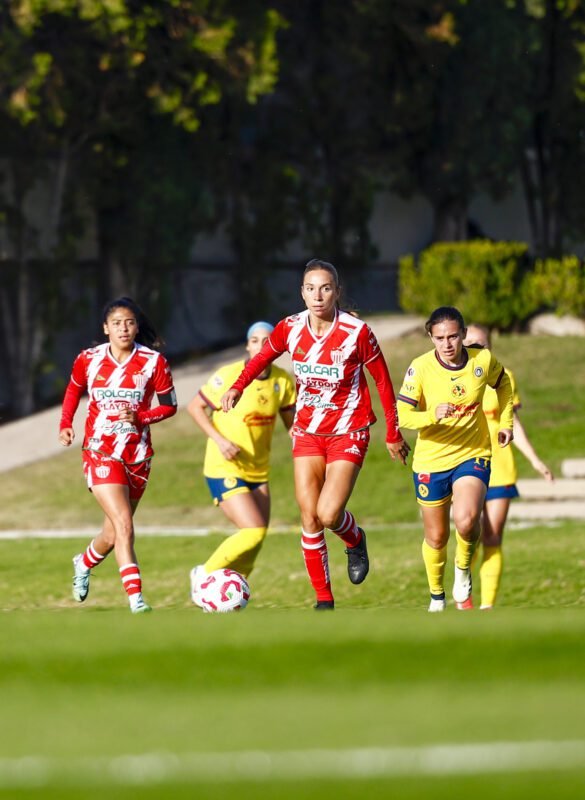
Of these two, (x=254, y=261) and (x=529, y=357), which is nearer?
(x=529, y=357)

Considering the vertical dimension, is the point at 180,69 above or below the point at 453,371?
above

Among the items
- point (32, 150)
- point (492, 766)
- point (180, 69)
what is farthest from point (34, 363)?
point (492, 766)

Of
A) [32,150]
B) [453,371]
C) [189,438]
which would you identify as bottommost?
[189,438]

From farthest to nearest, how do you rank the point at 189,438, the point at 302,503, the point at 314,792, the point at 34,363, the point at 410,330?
1. the point at 410,330
2. the point at 34,363
3. the point at 189,438
4. the point at 302,503
5. the point at 314,792

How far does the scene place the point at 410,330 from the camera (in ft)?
100

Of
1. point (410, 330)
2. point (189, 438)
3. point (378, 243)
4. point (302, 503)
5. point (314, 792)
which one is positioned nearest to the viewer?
point (314, 792)

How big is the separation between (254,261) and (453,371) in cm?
2075

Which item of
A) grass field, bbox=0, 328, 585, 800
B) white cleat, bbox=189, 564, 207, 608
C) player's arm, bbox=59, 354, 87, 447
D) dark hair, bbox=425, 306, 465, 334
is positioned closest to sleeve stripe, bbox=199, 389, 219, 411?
player's arm, bbox=59, 354, 87, 447

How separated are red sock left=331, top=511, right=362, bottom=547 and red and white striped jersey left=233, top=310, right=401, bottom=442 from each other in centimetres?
69

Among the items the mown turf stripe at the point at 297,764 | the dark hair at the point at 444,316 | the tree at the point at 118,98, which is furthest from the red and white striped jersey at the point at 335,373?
the tree at the point at 118,98

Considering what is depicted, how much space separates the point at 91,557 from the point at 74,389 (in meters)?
1.19

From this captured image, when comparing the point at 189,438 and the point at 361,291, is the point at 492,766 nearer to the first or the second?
the point at 189,438

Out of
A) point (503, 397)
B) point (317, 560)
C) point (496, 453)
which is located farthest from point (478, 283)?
point (317, 560)

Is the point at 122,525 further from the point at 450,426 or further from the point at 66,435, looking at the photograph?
the point at 450,426
